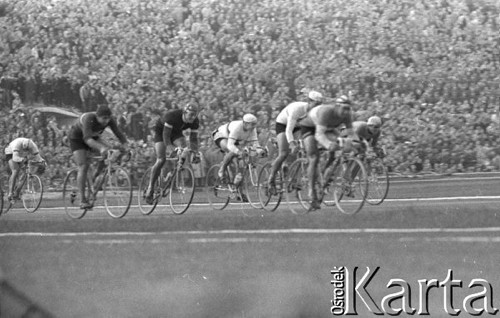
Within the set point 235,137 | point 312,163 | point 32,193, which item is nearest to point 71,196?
point 32,193

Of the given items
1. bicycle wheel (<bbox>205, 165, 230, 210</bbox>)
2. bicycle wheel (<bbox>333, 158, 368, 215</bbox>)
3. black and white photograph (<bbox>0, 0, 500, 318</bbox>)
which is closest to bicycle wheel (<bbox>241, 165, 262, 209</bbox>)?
black and white photograph (<bbox>0, 0, 500, 318</bbox>)

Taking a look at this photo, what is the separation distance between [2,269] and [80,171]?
0.74 metres

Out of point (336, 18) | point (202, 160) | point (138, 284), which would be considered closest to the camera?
point (336, 18)

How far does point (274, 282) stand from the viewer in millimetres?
4621

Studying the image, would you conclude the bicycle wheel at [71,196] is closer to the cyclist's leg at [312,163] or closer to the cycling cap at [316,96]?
the cyclist's leg at [312,163]

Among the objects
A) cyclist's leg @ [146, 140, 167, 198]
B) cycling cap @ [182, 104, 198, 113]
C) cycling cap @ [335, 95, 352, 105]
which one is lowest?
cyclist's leg @ [146, 140, 167, 198]

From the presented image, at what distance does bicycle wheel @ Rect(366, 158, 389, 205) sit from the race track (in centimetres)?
5

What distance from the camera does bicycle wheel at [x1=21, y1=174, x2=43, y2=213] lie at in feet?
16.6

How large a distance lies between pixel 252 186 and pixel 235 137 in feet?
2.93

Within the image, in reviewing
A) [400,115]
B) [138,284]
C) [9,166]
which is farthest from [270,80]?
[9,166]

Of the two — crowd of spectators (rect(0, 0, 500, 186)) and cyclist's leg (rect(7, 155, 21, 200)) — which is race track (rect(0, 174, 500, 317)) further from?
crowd of spectators (rect(0, 0, 500, 186))

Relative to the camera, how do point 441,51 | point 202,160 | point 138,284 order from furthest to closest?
point 202,160, point 138,284, point 441,51

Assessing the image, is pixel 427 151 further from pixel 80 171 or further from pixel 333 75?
pixel 80 171

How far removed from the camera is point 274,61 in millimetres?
4488
